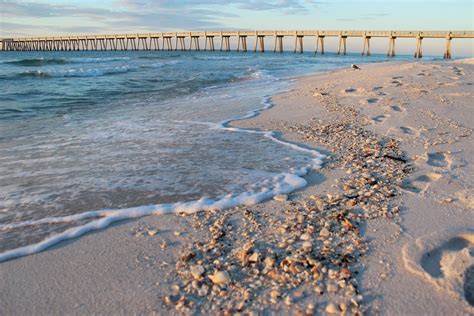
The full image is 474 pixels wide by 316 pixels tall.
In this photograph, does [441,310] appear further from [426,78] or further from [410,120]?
[426,78]

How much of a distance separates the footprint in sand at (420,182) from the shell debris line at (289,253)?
0.30 ft

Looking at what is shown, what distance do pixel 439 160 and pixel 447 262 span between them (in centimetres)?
212

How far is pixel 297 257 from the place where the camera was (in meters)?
2.29

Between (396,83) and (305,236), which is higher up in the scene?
(396,83)

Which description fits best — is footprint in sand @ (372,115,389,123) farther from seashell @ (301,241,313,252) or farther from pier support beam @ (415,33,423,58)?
pier support beam @ (415,33,423,58)

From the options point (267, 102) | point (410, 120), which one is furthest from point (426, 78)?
point (410, 120)

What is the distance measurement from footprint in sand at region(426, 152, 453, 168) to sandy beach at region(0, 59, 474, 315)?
19 millimetres

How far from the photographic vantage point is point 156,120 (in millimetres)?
7207

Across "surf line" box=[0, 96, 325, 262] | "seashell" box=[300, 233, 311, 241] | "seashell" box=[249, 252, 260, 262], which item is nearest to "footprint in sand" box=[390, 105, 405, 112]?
"surf line" box=[0, 96, 325, 262]

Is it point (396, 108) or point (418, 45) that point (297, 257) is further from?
point (418, 45)

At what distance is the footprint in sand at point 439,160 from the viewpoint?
3889 mm

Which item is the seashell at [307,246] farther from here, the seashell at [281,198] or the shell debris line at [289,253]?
the seashell at [281,198]

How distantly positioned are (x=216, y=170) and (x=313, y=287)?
2188 millimetres

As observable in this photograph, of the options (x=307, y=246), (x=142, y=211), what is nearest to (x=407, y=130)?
(x=307, y=246)
